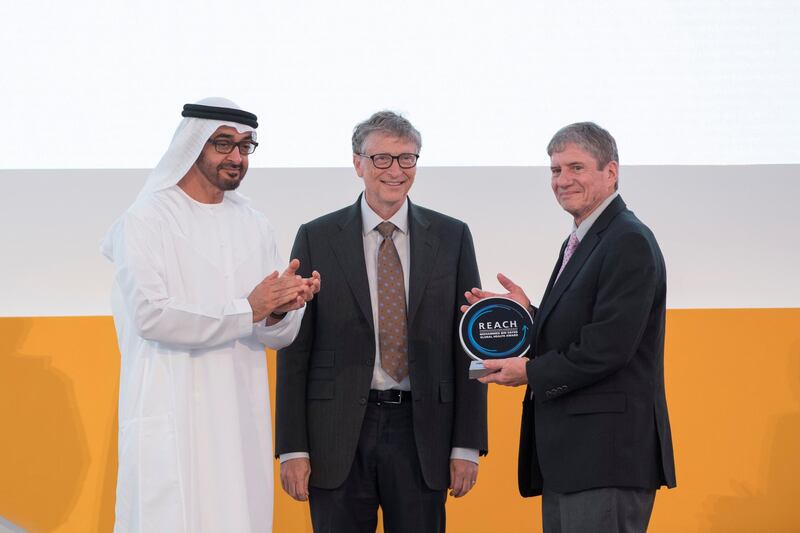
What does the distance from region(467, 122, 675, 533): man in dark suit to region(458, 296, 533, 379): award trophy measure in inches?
2.1

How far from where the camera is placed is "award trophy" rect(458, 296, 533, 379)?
8.99 feet

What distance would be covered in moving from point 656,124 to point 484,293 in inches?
71.7

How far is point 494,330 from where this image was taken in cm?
275

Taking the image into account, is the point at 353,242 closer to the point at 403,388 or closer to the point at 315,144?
the point at 403,388

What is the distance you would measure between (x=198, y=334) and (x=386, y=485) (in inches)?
28.7

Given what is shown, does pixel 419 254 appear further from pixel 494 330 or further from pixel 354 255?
pixel 494 330

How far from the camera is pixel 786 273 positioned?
13.7ft

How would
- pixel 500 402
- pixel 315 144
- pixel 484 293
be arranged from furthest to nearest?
pixel 315 144 → pixel 500 402 → pixel 484 293

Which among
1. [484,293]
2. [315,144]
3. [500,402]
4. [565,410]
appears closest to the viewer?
[565,410]

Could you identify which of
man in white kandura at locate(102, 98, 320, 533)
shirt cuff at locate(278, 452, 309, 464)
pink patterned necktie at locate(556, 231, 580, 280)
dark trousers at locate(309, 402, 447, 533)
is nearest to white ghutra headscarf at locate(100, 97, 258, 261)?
man in white kandura at locate(102, 98, 320, 533)

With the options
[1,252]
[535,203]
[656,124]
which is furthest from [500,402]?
[1,252]

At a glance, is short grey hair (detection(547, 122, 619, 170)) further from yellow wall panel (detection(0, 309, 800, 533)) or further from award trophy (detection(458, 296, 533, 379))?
yellow wall panel (detection(0, 309, 800, 533))

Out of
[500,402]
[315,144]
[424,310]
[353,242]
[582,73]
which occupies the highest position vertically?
[582,73]

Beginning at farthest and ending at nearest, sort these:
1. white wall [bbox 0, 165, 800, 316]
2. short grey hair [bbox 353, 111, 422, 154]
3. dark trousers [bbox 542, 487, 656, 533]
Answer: white wall [bbox 0, 165, 800, 316]
short grey hair [bbox 353, 111, 422, 154]
dark trousers [bbox 542, 487, 656, 533]
